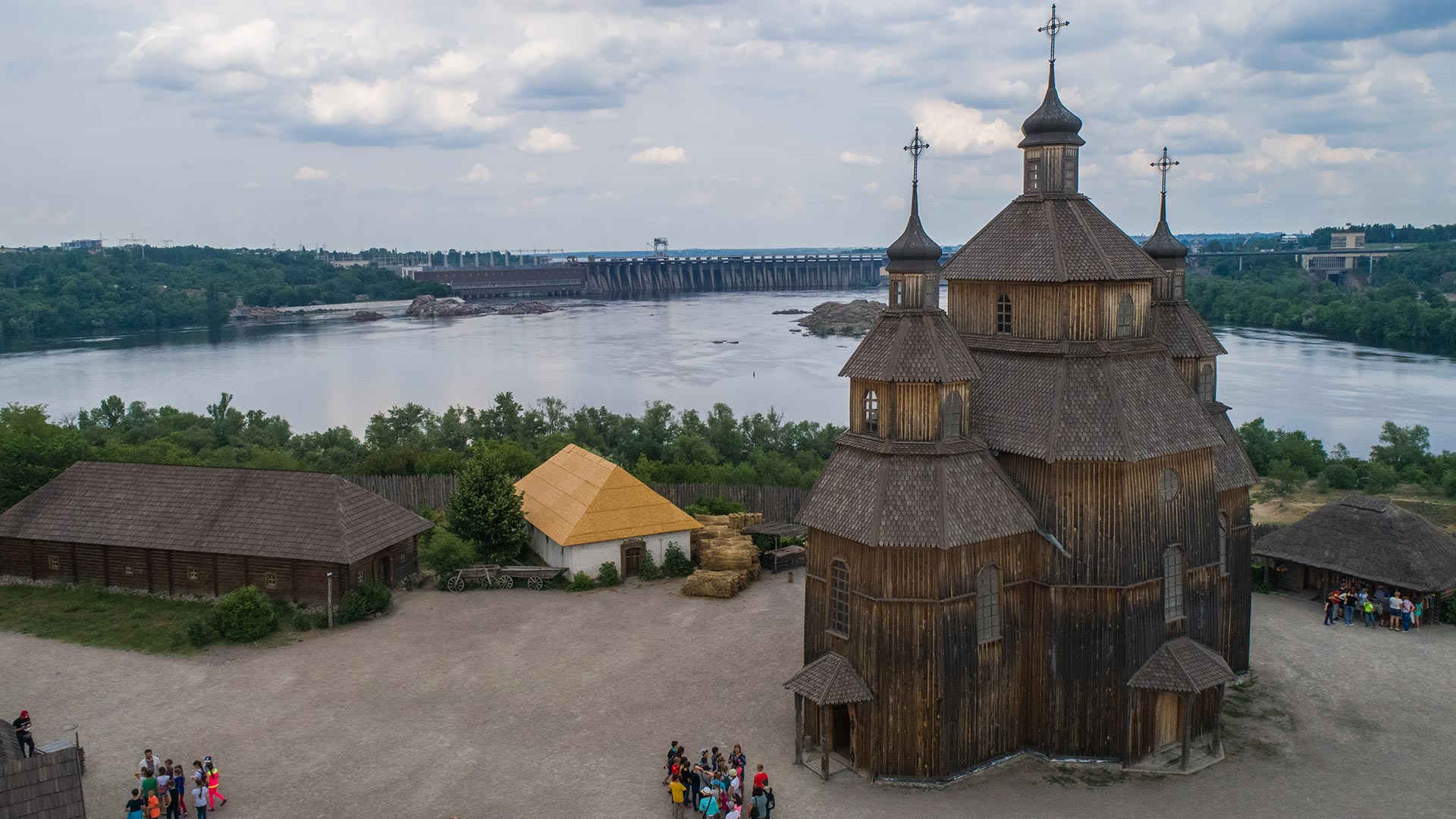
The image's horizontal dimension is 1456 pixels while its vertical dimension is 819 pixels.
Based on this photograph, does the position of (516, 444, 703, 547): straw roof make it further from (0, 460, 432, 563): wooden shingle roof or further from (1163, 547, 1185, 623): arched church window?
(1163, 547, 1185, 623): arched church window

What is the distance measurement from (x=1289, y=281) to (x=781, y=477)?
4482 inches

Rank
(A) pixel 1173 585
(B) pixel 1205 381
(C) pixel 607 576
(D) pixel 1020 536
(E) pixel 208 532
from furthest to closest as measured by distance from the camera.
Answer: (C) pixel 607 576 < (E) pixel 208 532 < (B) pixel 1205 381 < (A) pixel 1173 585 < (D) pixel 1020 536

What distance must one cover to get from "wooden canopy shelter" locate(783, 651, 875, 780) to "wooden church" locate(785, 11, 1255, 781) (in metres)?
0.04

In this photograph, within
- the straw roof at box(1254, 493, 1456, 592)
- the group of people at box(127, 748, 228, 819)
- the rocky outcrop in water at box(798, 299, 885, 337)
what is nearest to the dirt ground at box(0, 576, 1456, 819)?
the group of people at box(127, 748, 228, 819)

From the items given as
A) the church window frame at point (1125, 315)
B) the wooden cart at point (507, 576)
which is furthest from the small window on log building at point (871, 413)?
the wooden cart at point (507, 576)

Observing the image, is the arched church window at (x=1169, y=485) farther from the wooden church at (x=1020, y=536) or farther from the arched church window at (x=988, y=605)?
the arched church window at (x=988, y=605)

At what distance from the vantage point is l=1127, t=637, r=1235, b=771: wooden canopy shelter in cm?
1920

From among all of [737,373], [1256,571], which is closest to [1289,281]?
[737,373]

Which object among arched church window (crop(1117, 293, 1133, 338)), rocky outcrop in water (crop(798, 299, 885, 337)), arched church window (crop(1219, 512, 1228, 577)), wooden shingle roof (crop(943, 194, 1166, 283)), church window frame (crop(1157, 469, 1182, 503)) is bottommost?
arched church window (crop(1219, 512, 1228, 577))

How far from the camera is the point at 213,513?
29.3 meters

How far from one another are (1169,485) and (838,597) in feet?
20.6

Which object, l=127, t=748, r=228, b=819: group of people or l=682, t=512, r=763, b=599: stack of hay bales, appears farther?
l=682, t=512, r=763, b=599: stack of hay bales

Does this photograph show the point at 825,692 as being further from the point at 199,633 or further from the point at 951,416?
the point at 199,633

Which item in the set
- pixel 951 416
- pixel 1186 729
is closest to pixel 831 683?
pixel 951 416
